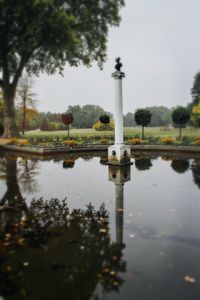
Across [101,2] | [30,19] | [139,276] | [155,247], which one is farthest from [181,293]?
[101,2]

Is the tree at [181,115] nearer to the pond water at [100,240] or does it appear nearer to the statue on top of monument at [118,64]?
the statue on top of monument at [118,64]

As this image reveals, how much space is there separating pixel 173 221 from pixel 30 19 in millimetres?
25554

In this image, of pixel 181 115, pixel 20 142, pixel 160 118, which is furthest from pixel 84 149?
pixel 160 118

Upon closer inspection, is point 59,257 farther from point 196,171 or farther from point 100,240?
point 196,171

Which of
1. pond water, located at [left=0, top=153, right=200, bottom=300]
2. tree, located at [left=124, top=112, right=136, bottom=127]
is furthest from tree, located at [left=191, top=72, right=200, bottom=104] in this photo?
pond water, located at [left=0, top=153, right=200, bottom=300]

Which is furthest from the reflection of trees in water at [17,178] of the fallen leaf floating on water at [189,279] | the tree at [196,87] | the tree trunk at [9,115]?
the tree at [196,87]

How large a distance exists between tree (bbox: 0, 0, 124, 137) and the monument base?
49.6 ft

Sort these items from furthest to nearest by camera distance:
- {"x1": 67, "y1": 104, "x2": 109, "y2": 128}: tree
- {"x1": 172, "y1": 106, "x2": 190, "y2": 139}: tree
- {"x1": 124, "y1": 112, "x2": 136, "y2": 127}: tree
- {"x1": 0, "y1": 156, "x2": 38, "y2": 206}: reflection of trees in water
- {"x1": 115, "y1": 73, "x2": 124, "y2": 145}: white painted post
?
{"x1": 124, "y1": 112, "x2": 136, "y2": 127}: tree → {"x1": 67, "y1": 104, "x2": 109, "y2": 128}: tree → {"x1": 172, "y1": 106, "x2": 190, "y2": 139}: tree → {"x1": 115, "y1": 73, "x2": 124, "y2": 145}: white painted post → {"x1": 0, "y1": 156, "x2": 38, "y2": 206}: reflection of trees in water

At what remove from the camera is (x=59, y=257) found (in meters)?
4.76

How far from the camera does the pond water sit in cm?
391

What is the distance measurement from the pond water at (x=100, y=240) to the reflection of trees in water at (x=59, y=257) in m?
0.01

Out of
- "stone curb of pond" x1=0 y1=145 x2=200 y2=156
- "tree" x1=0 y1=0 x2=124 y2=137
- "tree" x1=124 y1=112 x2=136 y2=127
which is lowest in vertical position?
"stone curb of pond" x1=0 y1=145 x2=200 y2=156

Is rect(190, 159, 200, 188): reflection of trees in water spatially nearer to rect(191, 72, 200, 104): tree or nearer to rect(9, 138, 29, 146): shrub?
rect(9, 138, 29, 146): shrub

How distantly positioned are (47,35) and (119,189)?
23330 millimetres
